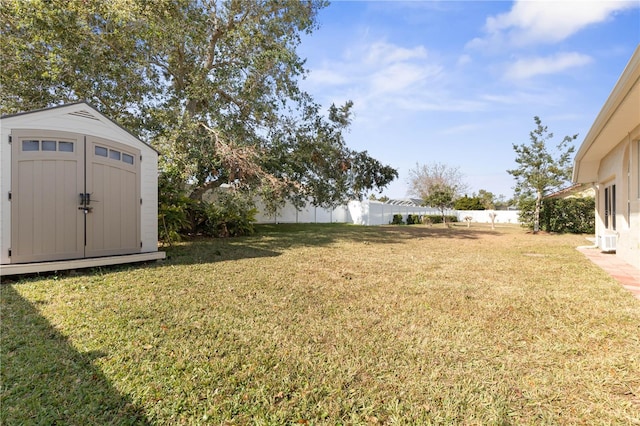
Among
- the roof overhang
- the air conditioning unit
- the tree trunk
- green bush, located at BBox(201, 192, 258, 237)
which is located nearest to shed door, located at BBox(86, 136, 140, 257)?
green bush, located at BBox(201, 192, 258, 237)

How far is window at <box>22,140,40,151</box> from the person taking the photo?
496 centimetres

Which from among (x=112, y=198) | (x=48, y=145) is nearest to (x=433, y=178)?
(x=112, y=198)

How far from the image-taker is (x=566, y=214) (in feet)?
51.3

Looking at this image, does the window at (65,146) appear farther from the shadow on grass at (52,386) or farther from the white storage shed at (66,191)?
the shadow on grass at (52,386)

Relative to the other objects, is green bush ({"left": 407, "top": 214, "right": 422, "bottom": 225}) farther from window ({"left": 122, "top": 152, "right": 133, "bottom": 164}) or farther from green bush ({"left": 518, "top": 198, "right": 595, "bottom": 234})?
window ({"left": 122, "top": 152, "right": 133, "bottom": 164})

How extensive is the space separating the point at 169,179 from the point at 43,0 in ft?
17.4

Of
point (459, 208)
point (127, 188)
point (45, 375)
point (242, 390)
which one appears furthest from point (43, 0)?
point (459, 208)

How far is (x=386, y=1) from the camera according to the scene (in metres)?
7.90

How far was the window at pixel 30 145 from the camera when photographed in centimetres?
496

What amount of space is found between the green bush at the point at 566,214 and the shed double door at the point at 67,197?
18.2 metres

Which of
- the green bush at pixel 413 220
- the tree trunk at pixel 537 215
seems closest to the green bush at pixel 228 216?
the tree trunk at pixel 537 215

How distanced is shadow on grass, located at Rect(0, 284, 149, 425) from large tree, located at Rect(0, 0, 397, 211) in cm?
644

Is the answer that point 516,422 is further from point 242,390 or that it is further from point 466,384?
point 242,390

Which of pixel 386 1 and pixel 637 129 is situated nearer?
pixel 637 129
